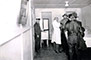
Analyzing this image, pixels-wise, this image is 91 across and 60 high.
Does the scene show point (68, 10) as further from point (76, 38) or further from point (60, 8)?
point (76, 38)

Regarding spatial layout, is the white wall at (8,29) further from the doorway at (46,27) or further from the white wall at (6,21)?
the doorway at (46,27)

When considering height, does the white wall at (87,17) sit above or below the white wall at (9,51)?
above

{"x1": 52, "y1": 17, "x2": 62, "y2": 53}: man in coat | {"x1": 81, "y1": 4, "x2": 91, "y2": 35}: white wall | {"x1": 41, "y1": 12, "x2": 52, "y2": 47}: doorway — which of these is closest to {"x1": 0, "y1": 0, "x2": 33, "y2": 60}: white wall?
{"x1": 52, "y1": 17, "x2": 62, "y2": 53}: man in coat

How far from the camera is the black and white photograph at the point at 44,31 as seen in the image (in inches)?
37.8

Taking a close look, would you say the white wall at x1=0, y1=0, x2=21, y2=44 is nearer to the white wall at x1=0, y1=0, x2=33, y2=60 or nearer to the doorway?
the white wall at x1=0, y1=0, x2=33, y2=60

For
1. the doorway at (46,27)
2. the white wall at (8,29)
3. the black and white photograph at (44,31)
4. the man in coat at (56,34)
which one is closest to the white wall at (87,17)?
the black and white photograph at (44,31)

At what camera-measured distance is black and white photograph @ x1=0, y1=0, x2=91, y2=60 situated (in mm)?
960

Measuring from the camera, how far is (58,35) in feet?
19.8

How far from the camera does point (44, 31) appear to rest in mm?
8430

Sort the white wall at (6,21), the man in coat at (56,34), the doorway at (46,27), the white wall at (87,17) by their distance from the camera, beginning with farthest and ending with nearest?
the doorway at (46,27) → the white wall at (87,17) → the man in coat at (56,34) → the white wall at (6,21)

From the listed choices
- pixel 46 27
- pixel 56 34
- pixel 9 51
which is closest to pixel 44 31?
pixel 46 27

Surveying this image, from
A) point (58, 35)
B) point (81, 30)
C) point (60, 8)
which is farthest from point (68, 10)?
point (81, 30)

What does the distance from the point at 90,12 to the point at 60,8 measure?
1969 mm

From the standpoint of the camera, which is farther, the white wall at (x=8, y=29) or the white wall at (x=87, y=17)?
the white wall at (x=87, y=17)
